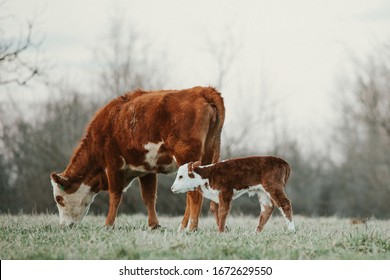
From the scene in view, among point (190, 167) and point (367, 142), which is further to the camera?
point (367, 142)

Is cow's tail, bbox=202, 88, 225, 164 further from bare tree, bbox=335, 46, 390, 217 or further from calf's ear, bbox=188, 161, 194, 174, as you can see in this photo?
bare tree, bbox=335, 46, 390, 217

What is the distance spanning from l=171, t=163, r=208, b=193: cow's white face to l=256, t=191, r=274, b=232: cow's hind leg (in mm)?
831

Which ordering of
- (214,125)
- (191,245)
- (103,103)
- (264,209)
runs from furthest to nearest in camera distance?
(103,103), (214,125), (264,209), (191,245)

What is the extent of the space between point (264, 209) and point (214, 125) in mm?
1318

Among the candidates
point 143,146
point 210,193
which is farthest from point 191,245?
point 143,146

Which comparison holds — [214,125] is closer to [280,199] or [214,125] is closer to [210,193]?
[210,193]

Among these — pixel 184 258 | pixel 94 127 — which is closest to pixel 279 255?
pixel 184 258

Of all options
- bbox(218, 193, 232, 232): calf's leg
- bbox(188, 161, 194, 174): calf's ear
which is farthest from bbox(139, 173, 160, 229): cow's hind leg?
bbox(218, 193, 232, 232): calf's leg

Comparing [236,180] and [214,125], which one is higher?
[214,125]

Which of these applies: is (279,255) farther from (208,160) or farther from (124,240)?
(208,160)

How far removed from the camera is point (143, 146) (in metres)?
8.52

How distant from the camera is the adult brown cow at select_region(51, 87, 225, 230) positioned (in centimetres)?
812

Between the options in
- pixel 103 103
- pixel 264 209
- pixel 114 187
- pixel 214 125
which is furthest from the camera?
pixel 103 103

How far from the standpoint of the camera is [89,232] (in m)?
7.61
